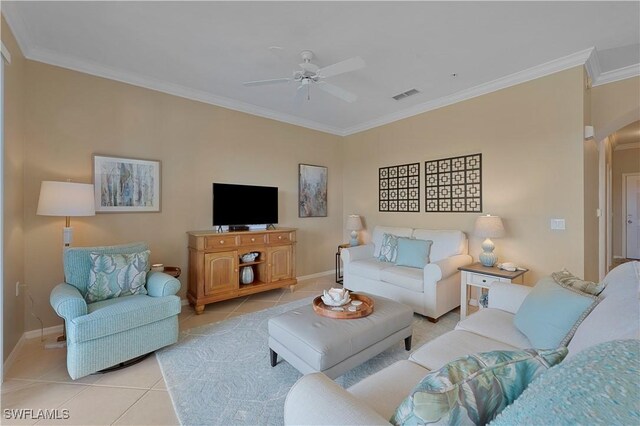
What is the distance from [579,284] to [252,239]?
10.6ft

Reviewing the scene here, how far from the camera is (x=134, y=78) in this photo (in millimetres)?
3100

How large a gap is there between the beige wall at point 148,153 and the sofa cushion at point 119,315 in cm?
106

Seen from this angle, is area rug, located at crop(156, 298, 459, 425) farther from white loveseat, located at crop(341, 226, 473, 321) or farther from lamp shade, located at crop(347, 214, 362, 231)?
lamp shade, located at crop(347, 214, 362, 231)

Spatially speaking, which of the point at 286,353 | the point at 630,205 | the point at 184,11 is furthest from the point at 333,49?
the point at 630,205

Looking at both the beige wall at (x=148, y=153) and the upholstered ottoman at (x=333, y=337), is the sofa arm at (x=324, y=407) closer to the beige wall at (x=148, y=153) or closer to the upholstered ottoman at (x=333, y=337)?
the upholstered ottoman at (x=333, y=337)

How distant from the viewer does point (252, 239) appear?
3658 mm

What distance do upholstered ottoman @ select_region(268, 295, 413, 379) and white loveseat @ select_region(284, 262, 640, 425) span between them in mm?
429

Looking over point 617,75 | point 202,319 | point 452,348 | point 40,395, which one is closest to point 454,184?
point 617,75

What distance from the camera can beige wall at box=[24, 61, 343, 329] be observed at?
104 inches

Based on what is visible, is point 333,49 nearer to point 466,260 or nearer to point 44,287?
point 466,260

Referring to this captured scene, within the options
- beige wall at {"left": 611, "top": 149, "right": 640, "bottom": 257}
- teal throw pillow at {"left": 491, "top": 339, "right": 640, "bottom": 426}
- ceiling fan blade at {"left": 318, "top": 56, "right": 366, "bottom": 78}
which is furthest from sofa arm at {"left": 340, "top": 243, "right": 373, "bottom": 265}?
beige wall at {"left": 611, "top": 149, "right": 640, "bottom": 257}

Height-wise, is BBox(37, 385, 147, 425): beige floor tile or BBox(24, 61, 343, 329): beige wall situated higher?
BBox(24, 61, 343, 329): beige wall

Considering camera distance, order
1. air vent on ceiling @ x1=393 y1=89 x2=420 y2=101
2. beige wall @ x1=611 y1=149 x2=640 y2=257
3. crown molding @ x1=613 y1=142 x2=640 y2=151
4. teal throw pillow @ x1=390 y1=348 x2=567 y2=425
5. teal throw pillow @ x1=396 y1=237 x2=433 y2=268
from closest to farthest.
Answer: teal throw pillow @ x1=390 y1=348 x2=567 y2=425, teal throw pillow @ x1=396 y1=237 x2=433 y2=268, air vent on ceiling @ x1=393 y1=89 x2=420 y2=101, crown molding @ x1=613 y1=142 x2=640 y2=151, beige wall @ x1=611 y1=149 x2=640 y2=257

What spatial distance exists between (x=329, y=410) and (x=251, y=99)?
383 centimetres
